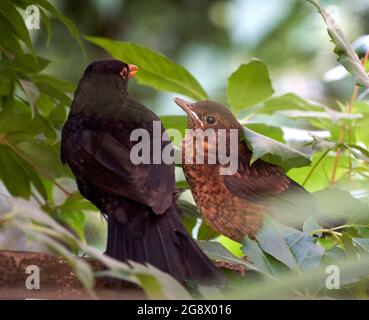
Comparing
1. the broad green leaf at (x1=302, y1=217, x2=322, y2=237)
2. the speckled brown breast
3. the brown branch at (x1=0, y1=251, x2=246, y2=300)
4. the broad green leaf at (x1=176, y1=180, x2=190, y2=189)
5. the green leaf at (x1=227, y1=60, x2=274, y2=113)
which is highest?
the green leaf at (x1=227, y1=60, x2=274, y2=113)

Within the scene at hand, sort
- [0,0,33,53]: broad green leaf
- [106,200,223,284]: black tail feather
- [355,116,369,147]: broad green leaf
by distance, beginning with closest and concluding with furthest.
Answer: [106,200,223,284]: black tail feather → [0,0,33,53]: broad green leaf → [355,116,369,147]: broad green leaf

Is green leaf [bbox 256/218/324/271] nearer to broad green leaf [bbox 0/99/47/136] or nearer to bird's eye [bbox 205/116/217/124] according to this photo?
bird's eye [bbox 205/116/217/124]

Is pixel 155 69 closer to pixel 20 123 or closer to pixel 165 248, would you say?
pixel 20 123

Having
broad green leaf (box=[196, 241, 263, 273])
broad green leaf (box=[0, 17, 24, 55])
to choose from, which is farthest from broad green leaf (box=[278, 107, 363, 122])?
broad green leaf (box=[0, 17, 24, 55])

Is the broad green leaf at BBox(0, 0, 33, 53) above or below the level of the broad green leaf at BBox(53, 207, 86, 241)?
above

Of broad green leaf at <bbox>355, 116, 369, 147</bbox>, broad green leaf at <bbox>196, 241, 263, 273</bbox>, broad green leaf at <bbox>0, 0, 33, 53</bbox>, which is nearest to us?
broad green leaf at <bbox>196, 241, 263, 273</bbox>

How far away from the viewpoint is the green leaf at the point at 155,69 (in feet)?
2.84

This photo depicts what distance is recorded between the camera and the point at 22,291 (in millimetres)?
671

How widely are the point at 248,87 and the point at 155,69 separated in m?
0.11

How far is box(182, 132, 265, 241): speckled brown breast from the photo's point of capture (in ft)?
2.41

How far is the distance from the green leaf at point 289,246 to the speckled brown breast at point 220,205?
1.0 inches

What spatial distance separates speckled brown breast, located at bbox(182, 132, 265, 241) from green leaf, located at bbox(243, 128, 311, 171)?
0.05 m
